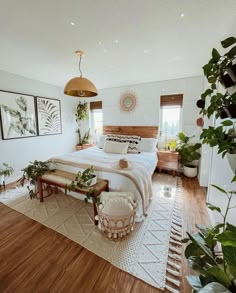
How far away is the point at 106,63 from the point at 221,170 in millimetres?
2381

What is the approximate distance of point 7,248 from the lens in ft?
5.41

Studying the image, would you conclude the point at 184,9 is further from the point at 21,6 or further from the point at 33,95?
the point at 33,95

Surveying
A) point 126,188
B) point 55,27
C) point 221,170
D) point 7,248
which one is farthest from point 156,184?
point 55,27

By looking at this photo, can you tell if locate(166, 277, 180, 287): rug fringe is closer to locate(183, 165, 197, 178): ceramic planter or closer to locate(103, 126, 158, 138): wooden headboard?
locate(183, 165, 197, 178): ceramic planter

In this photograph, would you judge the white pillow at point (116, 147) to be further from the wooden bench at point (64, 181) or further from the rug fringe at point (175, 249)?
the rug fringe at point (175, 249)

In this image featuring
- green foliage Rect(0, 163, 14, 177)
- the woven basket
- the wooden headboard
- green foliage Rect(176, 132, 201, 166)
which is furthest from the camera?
the wooden headboard

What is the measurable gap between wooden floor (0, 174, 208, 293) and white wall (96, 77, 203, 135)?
2515mm

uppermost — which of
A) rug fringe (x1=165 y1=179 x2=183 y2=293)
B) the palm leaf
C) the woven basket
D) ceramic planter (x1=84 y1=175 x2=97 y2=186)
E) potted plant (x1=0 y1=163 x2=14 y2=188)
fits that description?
the palm leaf

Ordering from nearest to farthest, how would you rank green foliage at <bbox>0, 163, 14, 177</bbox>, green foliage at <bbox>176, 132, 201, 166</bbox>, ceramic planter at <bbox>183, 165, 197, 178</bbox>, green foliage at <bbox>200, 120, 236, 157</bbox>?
green foliage at <bbox>200, 120, 236, 157</bbox>, green foliage at <bbox>0, 163, 14, 177</bbox>, green foliage at <bbox>176, 132, 201, 166</bbox>, ceramic planter at <bbox>183, 165, 197, 178</bbox>

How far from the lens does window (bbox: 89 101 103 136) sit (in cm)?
475

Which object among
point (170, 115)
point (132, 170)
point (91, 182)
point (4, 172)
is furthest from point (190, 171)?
point (4, 172)

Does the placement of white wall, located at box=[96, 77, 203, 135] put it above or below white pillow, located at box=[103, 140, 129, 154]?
above

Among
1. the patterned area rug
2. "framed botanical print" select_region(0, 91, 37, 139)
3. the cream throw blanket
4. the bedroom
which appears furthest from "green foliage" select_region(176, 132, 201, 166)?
"framed botanical print" select_region(0, 91, 37, 139)

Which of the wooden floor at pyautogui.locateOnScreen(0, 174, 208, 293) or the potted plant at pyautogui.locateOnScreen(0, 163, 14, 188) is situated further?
the potted plant at pyautogui.locateOnScreen(0, 163, 14, 188)
